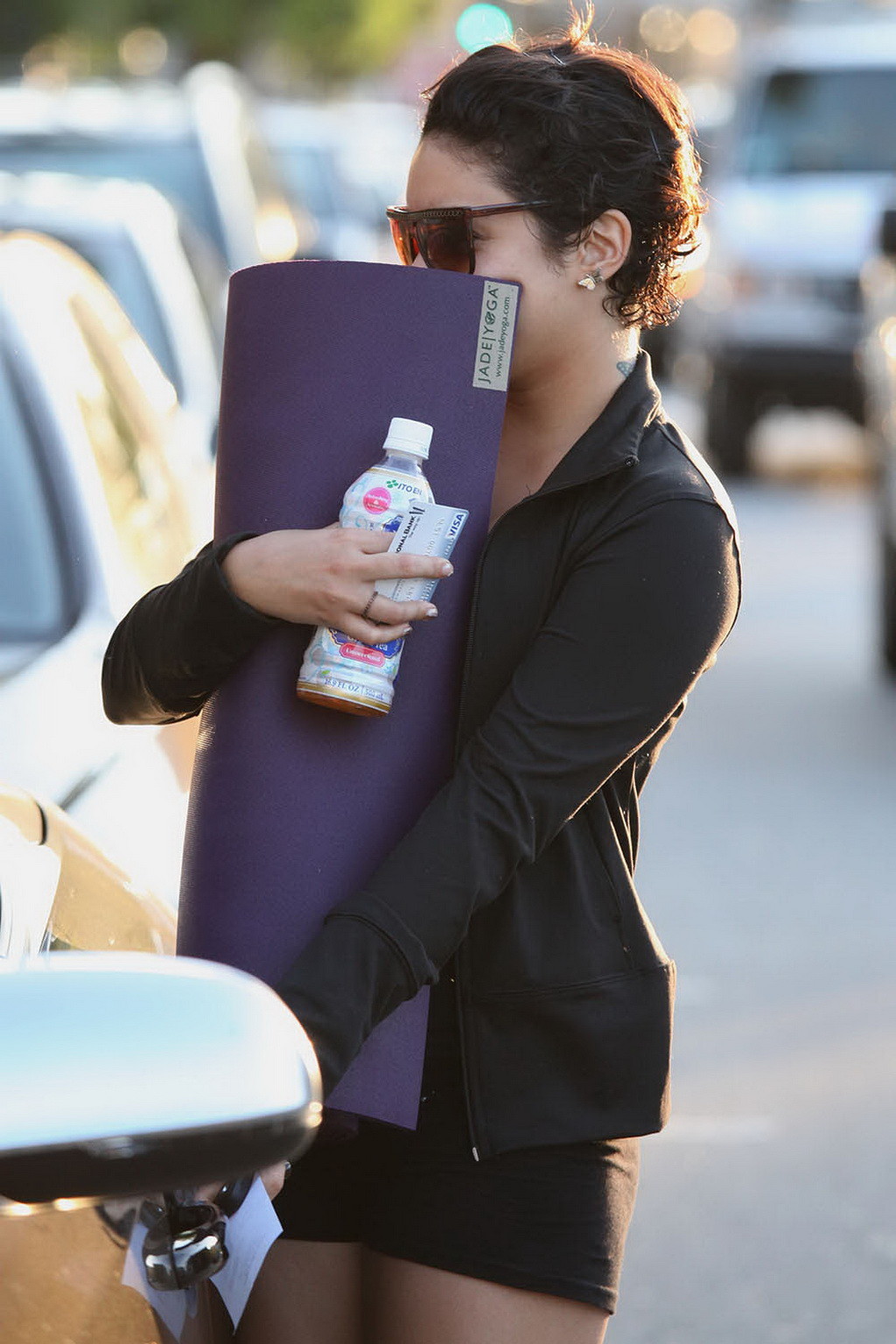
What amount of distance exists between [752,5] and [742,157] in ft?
6.80

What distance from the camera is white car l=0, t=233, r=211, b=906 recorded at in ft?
9.39

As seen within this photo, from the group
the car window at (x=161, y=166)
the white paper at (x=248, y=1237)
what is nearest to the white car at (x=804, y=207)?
the car window at (x=161, y=166)

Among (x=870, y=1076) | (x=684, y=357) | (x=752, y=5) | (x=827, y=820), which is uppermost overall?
(x=752, y=5)

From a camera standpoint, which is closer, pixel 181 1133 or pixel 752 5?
pixel 181 1133

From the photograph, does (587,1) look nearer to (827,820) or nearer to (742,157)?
(827,820)

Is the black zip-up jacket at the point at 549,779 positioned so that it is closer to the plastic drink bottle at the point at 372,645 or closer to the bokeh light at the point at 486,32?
the plastic drink bottle at the point at 372,645

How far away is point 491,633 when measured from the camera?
2.04 meters

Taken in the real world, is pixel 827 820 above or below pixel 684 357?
above

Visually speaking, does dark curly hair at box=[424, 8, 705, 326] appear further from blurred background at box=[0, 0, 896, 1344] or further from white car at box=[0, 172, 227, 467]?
white car at box=[0, 172, 227, 467]

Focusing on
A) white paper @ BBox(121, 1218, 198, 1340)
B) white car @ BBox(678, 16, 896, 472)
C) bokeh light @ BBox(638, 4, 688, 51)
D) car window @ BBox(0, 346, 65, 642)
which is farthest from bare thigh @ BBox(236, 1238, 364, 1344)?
bokeh light @ BBox(638, 4, 688, 51)

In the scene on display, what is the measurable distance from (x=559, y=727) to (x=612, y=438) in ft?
0.91

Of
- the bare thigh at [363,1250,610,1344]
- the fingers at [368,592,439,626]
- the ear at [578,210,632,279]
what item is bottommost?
the bare thigh at [363,1250,610,1344]

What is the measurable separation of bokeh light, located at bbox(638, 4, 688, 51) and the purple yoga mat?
61288 mm

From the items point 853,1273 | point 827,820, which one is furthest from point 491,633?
point 827,820
